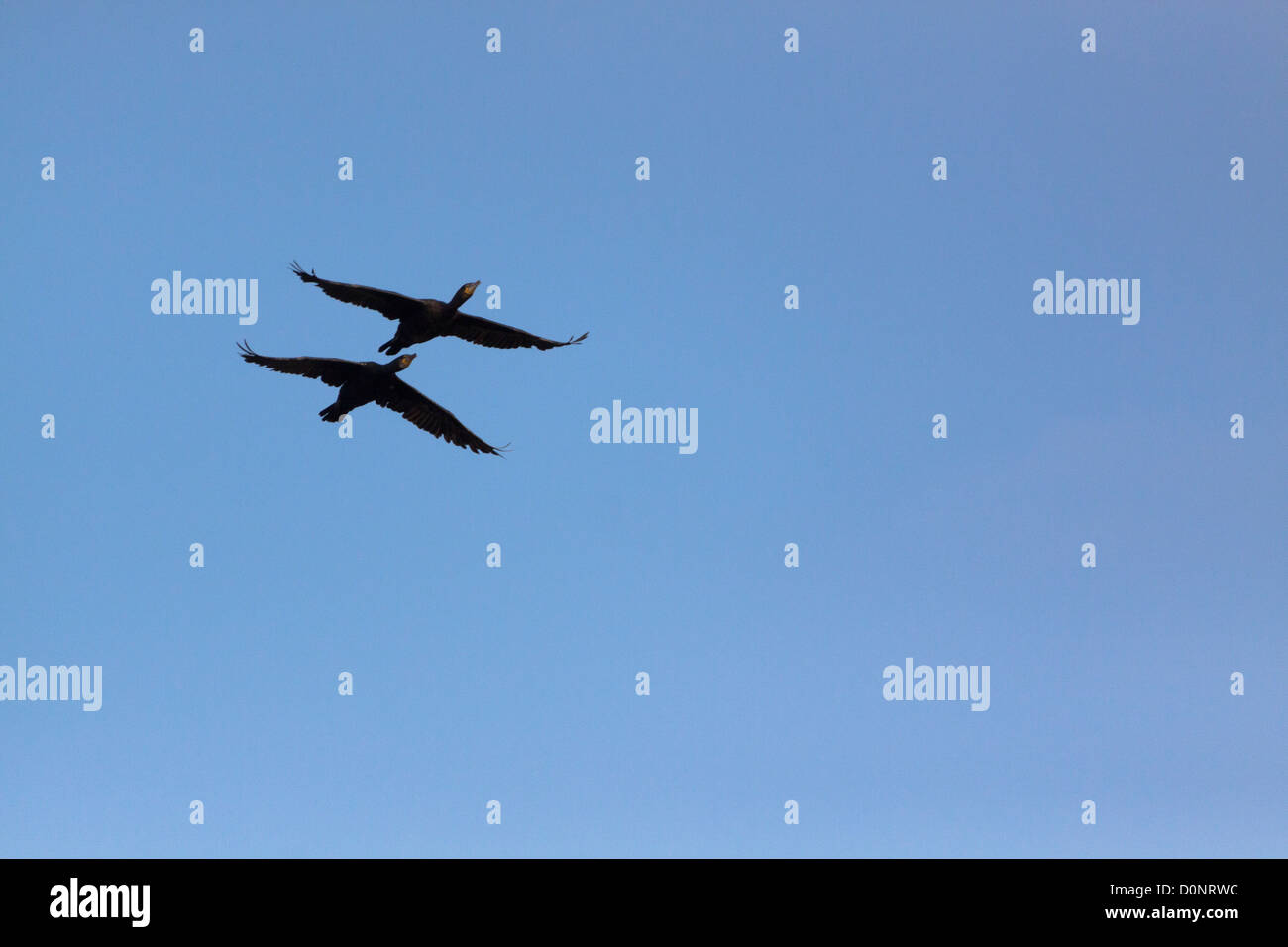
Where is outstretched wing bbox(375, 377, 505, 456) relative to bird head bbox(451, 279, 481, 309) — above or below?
below

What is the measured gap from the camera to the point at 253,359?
36.7 metres

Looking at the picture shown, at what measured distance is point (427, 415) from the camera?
126ft

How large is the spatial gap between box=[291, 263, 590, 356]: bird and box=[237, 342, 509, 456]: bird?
79 centimetres

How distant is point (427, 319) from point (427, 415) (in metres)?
3.52

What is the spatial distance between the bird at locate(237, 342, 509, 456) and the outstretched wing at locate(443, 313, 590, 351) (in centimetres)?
125

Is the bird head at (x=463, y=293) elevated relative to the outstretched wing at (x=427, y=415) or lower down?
elevated

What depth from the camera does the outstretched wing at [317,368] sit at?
3691cm

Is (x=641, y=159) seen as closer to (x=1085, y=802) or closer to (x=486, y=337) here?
(x=486, y=337)

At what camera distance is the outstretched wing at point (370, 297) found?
34688 millimetres

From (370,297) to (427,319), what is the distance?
131 cm

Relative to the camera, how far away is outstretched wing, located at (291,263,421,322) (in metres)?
34.7

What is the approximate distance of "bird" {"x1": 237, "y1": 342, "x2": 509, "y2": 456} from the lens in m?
36.9

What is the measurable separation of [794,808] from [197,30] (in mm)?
26115
